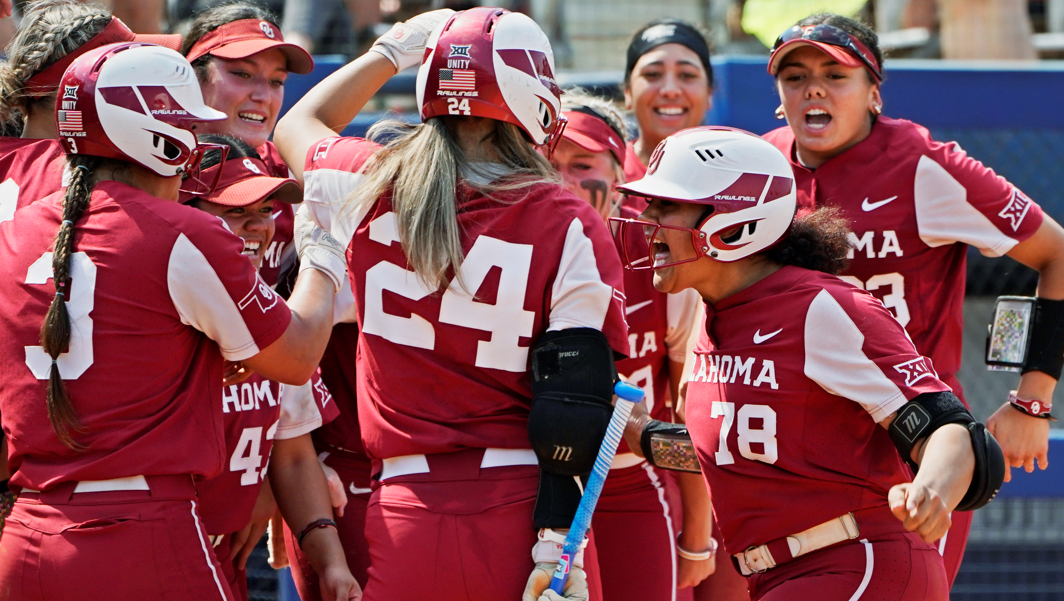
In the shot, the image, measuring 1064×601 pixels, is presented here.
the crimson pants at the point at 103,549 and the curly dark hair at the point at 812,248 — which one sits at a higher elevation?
the curly dark hair at the point at 812,248

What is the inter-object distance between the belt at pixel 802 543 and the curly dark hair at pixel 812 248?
2.23ft

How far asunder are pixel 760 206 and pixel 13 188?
2009mm

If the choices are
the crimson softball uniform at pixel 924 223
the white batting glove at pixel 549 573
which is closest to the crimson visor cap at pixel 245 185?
the white batting glove at pixel 549 573

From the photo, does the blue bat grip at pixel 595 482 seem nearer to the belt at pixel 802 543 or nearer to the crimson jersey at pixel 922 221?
the belt at pixel 802 543

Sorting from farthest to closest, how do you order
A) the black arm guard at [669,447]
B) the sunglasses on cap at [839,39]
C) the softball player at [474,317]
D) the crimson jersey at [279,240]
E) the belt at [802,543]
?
the sunglasses on cap at [839,39], the crimson jersey at [279,240], the black arm guard at [669,447], the belt at [802,543], the softball player at [474,317]

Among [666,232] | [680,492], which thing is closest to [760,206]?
[666,232]

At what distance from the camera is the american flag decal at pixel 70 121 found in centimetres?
246

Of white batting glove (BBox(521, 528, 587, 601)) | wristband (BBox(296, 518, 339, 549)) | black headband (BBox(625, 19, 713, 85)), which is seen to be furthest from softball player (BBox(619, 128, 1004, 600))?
black headband (BBox(625, 19, 713, 85))

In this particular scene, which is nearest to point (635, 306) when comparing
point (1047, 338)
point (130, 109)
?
point (1047, 338)

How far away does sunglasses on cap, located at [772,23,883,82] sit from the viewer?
3621mm

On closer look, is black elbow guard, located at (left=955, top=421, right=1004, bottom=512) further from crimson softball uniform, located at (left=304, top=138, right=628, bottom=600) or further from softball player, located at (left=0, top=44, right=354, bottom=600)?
softball player, located at (left=0, top=44, right=354, bottom=600)

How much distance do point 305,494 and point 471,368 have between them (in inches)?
37.8

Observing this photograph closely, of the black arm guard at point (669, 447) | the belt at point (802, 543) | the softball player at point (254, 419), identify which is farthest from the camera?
the softball player at point (254, 419)

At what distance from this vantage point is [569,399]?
2.40 m
